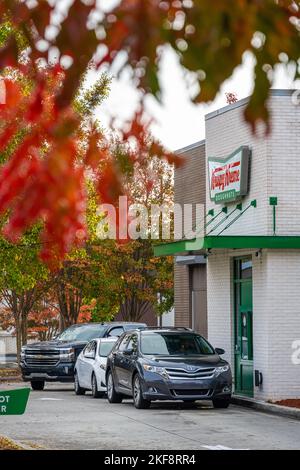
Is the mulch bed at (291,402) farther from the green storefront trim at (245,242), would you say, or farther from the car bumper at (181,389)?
the green storefront trim at (245,242)

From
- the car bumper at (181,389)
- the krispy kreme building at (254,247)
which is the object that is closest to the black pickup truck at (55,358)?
the krispy kreme building at (254,247)

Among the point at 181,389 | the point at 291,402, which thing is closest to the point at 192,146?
the point at 291,402

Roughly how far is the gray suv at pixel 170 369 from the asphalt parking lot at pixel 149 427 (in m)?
0.34

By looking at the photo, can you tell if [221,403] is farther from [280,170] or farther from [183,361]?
[280,170]

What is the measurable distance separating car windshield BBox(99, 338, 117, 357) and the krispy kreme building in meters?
2.75

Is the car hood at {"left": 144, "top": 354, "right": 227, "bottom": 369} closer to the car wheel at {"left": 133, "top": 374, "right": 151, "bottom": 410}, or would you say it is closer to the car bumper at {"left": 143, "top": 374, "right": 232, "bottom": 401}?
the car bumper at {"left": 143, "top": 374, "right": 232, "bottom": 401}

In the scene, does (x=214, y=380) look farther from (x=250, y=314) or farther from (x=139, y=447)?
(x=139, y=447)

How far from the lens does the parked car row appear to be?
72.8 feet

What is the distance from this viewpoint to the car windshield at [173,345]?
23188 millimetres

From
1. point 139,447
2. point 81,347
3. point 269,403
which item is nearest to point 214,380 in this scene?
point 269,403

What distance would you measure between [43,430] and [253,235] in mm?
8921

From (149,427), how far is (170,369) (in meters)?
3.70

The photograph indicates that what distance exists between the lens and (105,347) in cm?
2772

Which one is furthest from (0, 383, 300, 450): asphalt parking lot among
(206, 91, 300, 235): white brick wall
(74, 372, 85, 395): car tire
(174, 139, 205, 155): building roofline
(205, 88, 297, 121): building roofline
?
(174, 139, 205, 155): building roofline
